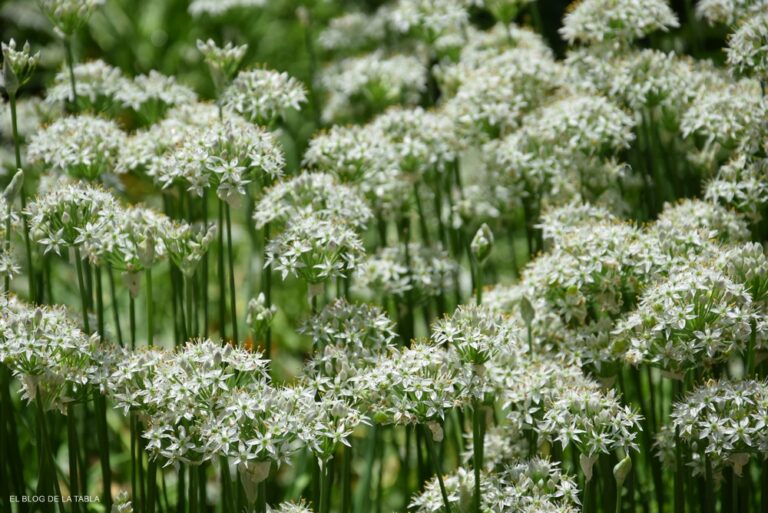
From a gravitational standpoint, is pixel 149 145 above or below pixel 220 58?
below

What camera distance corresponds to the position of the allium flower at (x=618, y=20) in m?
5.40

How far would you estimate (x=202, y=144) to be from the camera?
13.8ft

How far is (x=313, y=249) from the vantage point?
408cm

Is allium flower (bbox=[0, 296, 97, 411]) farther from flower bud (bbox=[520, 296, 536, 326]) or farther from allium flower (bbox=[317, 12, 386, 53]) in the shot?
allium flower (bbox=[317, 12, 386, 53])

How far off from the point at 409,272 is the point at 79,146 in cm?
184

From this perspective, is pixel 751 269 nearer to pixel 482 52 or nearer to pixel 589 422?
pixel 589 422

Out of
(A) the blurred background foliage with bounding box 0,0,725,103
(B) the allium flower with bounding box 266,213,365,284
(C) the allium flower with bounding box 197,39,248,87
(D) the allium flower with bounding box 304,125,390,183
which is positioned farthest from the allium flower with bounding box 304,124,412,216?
(A) the blurred background foliage with bounding box 0,0,725,103

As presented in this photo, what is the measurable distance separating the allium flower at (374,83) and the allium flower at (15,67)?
2505 millimetres

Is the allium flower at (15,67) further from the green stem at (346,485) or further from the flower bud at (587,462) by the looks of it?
the flower bud at (587,462)

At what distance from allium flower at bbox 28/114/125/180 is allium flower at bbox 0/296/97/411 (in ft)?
3.69

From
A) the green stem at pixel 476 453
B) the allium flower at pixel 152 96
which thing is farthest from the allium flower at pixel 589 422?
the allium flower at pixel 152 96

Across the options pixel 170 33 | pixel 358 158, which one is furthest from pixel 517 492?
pixel 170 33

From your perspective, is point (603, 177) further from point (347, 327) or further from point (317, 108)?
point (317, 108)

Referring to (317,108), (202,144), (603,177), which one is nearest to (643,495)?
(603,177)
